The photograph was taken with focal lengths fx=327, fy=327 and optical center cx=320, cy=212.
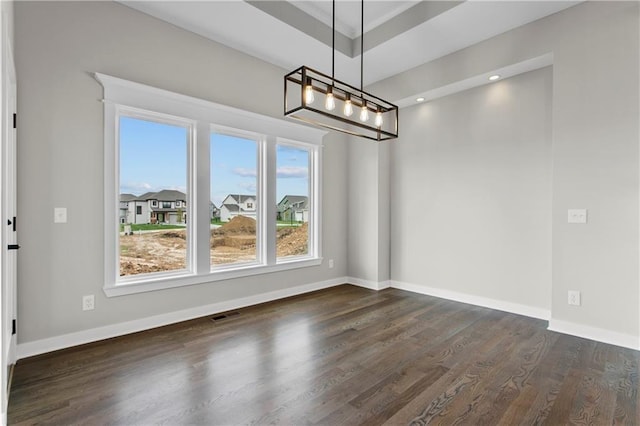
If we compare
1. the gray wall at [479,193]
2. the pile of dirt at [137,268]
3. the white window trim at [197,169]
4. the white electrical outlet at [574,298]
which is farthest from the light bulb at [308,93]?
the white electrical outlet at [574,298]

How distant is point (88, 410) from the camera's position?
193cm

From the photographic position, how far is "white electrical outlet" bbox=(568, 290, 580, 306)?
3098 millimetres

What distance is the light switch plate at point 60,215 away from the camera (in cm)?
273

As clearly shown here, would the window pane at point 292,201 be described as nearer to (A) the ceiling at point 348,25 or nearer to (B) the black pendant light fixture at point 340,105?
(B) the black pendant light fixture at point 340,105

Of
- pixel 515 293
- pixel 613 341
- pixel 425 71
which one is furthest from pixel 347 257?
pixel 613 341

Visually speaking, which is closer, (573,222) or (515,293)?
(573,222)

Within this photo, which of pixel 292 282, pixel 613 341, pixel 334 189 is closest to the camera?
pixel 613 341

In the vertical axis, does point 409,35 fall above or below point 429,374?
above

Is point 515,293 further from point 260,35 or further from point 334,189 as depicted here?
point 260,35

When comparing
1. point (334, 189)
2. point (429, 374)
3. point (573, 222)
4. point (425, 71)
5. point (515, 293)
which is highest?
point (425, 71)

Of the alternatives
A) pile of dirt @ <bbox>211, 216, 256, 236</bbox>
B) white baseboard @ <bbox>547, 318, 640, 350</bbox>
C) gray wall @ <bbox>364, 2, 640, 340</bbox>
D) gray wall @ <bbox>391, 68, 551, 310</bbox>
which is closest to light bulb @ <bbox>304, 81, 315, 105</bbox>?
pile of dirt @ <bbox>211, 216, 256, 236</bbox>

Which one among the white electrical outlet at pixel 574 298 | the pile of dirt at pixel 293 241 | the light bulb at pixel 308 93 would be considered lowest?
the white electrical outlet at pixel 574 298

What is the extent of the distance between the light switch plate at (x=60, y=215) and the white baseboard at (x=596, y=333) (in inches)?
181

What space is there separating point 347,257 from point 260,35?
3376 millimetres
